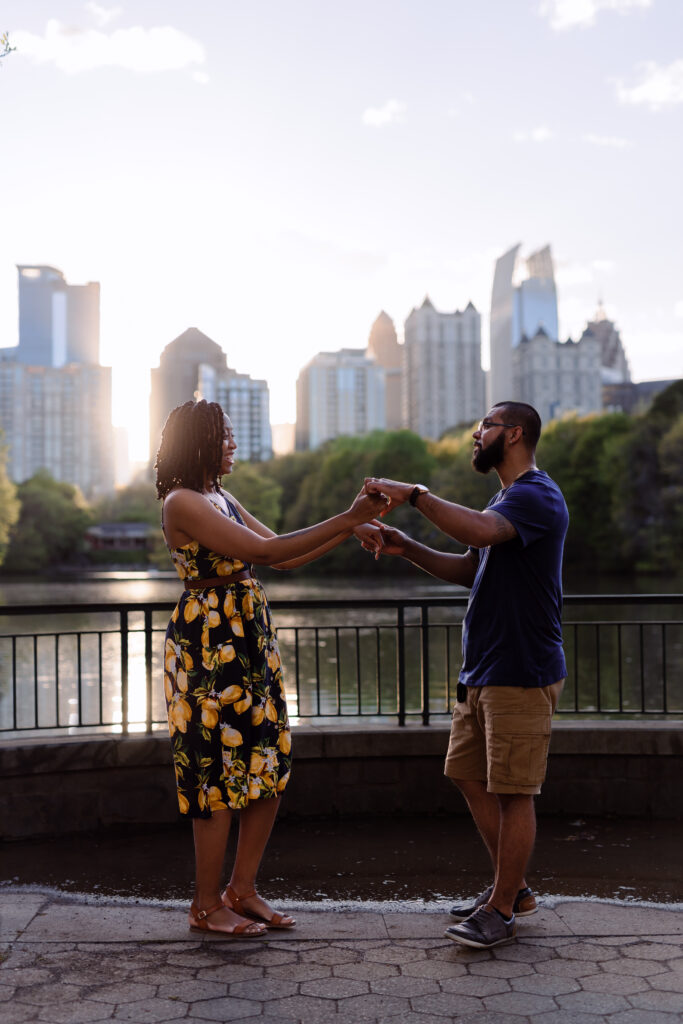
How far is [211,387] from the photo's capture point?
167000 millimetres

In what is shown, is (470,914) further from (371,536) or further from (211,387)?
(211,387)

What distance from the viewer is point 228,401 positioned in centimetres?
16412

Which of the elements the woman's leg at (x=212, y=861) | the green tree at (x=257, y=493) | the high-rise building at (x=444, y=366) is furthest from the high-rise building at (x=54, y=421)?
the woman's leg at (x=212, y=861)

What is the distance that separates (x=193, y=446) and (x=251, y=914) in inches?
68.2

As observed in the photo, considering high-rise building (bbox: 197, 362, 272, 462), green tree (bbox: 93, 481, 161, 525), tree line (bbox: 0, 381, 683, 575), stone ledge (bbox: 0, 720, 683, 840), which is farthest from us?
high-rise building (bbox: 197, 362, 272, 462)

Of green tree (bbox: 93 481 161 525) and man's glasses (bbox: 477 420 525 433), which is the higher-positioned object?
green tree (bbox: 93 481 161 525)

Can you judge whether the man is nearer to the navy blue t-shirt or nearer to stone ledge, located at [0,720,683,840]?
the navy blue t-shirt

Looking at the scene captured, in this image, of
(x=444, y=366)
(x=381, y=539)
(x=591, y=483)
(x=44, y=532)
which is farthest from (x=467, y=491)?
(x=444, y=366)

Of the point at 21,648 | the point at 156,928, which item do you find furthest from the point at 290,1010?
the point at 21,648

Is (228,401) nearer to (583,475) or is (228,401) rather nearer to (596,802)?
(583,475)

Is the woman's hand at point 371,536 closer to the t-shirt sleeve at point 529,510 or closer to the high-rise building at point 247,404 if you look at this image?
the t-shirt sleeve at point 529,510

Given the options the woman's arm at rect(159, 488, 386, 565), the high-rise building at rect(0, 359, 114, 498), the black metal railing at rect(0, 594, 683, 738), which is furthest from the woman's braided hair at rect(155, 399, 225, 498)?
the high-rise building at rect(0, 359, 114, 498)

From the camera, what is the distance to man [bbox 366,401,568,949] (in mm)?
3496

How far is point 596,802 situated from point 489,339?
199238 mm
